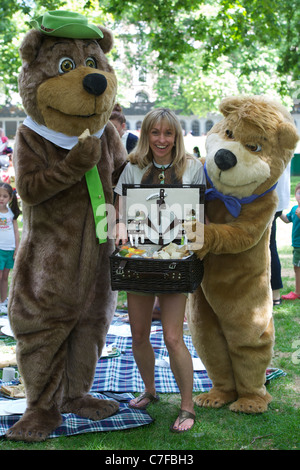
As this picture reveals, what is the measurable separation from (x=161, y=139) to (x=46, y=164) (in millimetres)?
734

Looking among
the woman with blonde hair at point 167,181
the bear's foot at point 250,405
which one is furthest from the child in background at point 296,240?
the woman with blonde hair at point 167,181

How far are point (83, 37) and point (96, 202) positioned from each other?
1034 mm

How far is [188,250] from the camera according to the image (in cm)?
342

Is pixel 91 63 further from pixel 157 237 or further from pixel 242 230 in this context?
pixel 242 230

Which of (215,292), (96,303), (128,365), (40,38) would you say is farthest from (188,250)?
(128,365)

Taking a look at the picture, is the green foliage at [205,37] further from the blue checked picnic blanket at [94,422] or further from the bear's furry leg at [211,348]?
the blue checked picnic blanket at [94,422]

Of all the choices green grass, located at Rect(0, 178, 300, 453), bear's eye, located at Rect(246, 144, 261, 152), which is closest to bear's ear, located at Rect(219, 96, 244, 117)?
bear's eye, located at Rect(246, 144, 261, 152)

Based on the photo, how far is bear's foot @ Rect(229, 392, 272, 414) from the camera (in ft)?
12.7

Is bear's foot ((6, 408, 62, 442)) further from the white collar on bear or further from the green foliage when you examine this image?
the green foliage

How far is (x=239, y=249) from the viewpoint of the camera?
142 inches

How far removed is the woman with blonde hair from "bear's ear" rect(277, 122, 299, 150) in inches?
21.0

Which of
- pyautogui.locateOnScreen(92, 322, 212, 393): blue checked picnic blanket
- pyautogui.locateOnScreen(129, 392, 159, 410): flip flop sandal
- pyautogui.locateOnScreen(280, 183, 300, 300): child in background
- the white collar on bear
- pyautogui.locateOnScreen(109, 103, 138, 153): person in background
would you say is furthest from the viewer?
pyautogui.locateOnScreen(280, 183, 300, 300): child in background

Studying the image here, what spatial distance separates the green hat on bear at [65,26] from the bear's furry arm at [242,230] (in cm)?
139

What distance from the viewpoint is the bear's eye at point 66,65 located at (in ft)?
11.6
